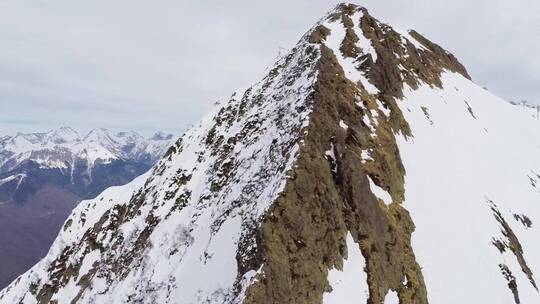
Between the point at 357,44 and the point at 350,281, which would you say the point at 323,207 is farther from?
the point at 357,44

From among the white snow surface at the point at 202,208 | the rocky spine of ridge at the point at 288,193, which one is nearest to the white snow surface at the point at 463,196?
the rocky spine of ridge at the point at 288,193

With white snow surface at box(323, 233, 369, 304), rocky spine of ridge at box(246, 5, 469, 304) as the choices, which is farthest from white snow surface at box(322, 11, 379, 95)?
white snow surface at box(323, 233, 369, 304)

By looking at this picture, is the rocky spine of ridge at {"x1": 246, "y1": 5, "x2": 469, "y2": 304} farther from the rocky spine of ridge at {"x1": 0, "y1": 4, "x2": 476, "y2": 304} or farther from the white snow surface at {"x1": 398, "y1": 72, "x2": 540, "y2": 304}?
the white snow surface at {"x1": 398, "y1": 72, "x2": 540, "y2": 304}

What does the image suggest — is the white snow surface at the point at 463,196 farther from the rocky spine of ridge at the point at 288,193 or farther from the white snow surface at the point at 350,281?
the white snow surface at the point at 350,281

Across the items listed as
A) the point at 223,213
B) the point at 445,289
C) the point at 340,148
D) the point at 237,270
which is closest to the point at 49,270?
the point at 223,213

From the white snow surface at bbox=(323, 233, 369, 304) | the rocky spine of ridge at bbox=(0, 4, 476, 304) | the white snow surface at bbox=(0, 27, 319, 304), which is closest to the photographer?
the white snow surface at bbox=(323, 233, 369, 304)

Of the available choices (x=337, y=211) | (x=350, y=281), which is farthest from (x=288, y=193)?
(x=350, y=281)

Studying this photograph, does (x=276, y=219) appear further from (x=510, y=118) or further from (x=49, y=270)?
(x=510, y=118)
